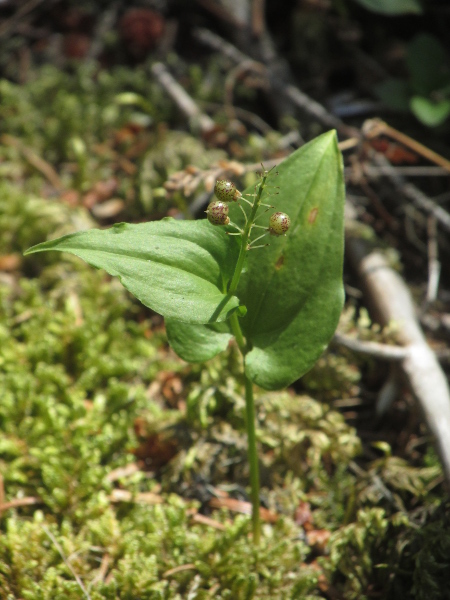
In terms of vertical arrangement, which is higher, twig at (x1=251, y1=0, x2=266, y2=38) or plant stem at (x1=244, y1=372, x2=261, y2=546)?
twig at (x1=251, y1=0, x2=266, y2=38)

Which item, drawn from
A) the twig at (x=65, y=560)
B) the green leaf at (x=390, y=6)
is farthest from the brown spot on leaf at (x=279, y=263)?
the green leaf at (x=390, y=6)

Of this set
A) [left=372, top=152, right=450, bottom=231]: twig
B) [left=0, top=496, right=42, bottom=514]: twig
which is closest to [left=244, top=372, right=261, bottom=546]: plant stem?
[left=0, top=496, right=42, bottom=514]: twig

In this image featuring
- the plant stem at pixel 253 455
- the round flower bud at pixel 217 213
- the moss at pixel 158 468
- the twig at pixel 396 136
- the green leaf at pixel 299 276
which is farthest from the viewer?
the twig at pixel 396 136

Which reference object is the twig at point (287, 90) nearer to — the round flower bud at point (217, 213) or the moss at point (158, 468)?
the moss at point (158, 468)

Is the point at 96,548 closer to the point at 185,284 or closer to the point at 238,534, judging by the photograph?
the point at 238,534

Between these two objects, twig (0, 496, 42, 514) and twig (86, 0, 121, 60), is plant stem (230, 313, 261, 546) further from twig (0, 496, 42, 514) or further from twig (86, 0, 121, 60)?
twig (86, 0, 121, 60)

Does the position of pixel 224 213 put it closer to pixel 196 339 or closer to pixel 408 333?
pixel 196 339

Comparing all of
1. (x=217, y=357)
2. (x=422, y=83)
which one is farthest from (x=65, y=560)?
(x=422, y=83)
